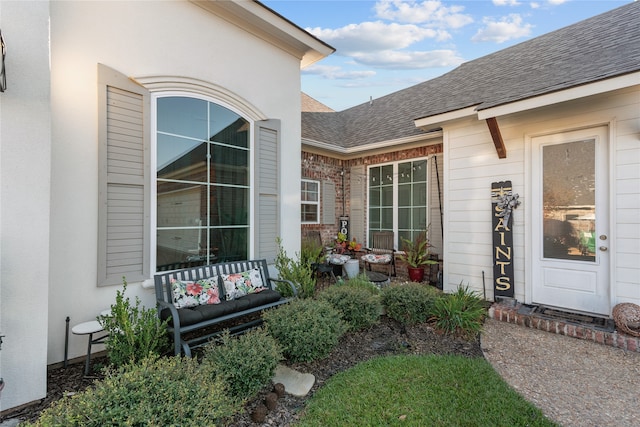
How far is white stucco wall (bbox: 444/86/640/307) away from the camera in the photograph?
146 inches

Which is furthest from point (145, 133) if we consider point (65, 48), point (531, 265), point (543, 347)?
point (531, 265)

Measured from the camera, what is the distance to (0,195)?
2.24m

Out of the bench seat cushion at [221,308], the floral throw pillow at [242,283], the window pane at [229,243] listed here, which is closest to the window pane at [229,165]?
the window pane at [229,243]

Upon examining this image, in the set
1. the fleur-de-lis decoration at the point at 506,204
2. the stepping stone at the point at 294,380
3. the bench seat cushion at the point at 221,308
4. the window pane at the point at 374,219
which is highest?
the fleur-de-lis decoration at the point at 506,204

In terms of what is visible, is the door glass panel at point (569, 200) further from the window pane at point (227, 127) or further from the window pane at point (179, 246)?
the window pane at point (179, 246)

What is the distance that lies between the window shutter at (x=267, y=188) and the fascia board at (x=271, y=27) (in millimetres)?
1474

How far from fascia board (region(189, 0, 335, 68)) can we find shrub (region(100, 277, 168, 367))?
13.3ft

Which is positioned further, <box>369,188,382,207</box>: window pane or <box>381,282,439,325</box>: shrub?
<box>369,188,382,207</box>: window pane

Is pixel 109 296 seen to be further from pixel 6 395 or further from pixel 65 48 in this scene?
pixel 65 48

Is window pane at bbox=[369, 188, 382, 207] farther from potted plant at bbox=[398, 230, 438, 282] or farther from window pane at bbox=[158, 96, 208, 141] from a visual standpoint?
window pane at bbox=[158, 96, 208, 141]

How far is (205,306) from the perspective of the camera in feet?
11.2

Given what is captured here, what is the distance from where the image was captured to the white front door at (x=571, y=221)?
3.98 metres

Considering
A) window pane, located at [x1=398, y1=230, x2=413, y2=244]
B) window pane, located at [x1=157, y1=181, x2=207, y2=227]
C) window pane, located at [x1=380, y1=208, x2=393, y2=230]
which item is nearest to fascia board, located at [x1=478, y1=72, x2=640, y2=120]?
window pane, located at [x1=398, y1=230, x2=413, y2=244]

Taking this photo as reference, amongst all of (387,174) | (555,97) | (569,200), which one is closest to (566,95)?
(555,97)
